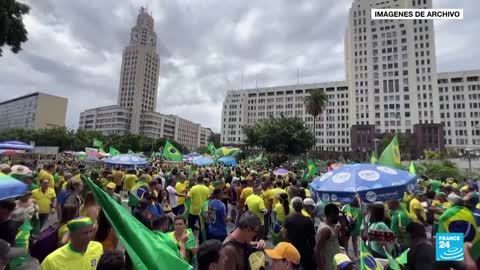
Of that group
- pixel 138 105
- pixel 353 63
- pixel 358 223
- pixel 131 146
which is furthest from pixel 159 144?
pixel 358 223

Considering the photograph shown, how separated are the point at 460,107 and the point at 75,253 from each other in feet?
355

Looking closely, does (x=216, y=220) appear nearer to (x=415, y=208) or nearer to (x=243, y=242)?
(x=243, y=242)

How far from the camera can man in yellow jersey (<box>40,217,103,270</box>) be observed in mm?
2521

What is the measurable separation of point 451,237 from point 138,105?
438 ft

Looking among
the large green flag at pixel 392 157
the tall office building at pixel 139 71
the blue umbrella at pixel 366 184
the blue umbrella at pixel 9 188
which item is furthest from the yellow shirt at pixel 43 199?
the tall office building at pixel 139 71

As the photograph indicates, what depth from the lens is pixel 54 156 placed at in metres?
31.6

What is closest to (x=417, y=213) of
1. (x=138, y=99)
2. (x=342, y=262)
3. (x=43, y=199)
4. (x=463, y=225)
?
(x=463, y=225)

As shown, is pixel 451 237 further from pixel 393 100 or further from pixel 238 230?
pixel 393 100

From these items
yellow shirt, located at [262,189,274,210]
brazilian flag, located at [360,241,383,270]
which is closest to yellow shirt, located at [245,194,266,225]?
yellow shirt, located at [262,189,274,210]

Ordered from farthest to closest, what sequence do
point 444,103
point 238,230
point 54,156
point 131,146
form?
point 444,103, point 131,146, point 54,156, point 238,230

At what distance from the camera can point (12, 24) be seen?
1243 centimetres

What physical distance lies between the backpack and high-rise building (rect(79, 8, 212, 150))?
412 feet

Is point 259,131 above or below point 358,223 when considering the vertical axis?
above

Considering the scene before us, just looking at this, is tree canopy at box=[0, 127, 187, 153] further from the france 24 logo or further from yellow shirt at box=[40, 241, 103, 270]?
the france 24 logo
